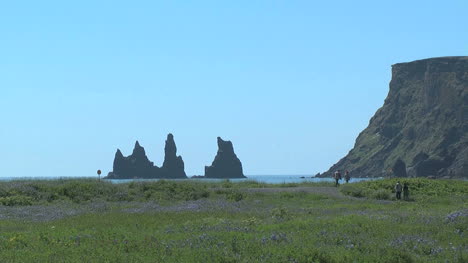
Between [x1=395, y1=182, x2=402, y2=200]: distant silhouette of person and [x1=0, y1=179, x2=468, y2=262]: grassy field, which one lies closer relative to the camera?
[x1=0, y1=179, x2=468, y2=262]: grassy field

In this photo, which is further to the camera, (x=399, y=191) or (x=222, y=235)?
(x=399, y=191)

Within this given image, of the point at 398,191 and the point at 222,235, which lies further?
the point at 398,191

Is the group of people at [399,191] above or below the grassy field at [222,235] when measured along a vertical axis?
above

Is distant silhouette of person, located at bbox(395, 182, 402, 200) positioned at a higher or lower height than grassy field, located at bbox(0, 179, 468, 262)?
higher

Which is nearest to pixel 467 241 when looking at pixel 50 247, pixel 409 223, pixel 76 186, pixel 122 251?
pixel 409 223

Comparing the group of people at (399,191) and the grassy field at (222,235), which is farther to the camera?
the group of people at (399,191)

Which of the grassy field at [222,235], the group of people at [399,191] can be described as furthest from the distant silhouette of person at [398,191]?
the grassy field at [222,235]

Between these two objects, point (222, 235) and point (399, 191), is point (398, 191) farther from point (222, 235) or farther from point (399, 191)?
point (222, 235)

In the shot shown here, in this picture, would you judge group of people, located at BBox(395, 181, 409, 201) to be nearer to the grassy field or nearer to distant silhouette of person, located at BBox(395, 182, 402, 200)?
distant silhouette of person, located at BBox(395, 182, 402, 200)

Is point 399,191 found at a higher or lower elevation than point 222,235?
higher

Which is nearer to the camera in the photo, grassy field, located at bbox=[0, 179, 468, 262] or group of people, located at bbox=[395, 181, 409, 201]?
grassy field, located at bbox=[0, 179, 468, 262]

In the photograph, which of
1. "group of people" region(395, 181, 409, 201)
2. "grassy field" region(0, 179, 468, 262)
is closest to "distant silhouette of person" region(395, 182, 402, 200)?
"group of people" region(395, 181, 409, 201)

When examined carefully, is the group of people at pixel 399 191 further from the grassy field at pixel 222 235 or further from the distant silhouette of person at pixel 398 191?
the grassy field at pixel 222 235

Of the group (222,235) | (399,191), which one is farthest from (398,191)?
(222,235)
